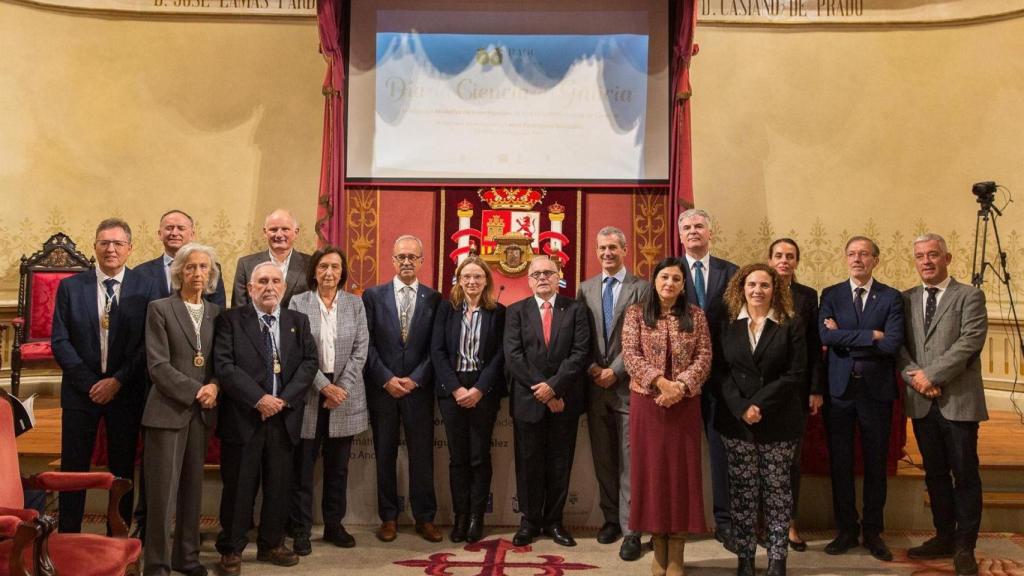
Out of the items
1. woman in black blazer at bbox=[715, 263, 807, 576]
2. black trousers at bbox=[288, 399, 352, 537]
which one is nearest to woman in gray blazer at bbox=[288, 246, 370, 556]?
black trousers at bbox=[288, 399, 352, 537]

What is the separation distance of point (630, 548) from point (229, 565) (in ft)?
5.89

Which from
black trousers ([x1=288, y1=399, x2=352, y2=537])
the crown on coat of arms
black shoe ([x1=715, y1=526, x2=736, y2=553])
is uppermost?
the crown on coat of arms

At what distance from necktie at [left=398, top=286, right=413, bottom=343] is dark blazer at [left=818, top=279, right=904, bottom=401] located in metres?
2.07

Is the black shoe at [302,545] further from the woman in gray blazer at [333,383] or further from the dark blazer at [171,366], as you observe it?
the dark blazer at [171,366]

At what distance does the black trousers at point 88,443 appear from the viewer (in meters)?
3.58

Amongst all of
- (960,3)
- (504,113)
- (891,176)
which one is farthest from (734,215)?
(960,3)

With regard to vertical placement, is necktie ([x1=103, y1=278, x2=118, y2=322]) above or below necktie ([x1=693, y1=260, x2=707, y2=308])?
below

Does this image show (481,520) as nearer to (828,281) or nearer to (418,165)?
(418,165)

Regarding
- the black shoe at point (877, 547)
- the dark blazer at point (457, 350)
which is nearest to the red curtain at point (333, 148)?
the dark blazer at point (457, 350)

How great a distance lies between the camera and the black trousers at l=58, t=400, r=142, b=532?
3.58 metres

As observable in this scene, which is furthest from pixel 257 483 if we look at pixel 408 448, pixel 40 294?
pixel 40 294

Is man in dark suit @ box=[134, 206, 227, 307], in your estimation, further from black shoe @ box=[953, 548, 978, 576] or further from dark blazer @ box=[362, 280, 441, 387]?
black shoe @ box=[953, 548, 978, 576]

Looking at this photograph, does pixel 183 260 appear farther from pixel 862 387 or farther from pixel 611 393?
pixel 862 387

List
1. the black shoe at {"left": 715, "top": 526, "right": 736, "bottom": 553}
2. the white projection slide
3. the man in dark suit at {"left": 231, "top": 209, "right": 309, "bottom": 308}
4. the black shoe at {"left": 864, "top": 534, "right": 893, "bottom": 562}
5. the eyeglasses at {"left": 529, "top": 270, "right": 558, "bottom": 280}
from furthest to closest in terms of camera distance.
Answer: the white projection slide < the man in dark suit at {"left": 231, "top": 209, "right": 309, "bottom": 308} < the eyeglasses at {"left": 529, "top": 270, "right": 558, "bottom": 280} < the black shoe at {"left": 864, "top": 534, "right": 893, "bottom": 562} < the black shoe at {"left": 715, "top": 526, "right": 736, "bottom": 553}
